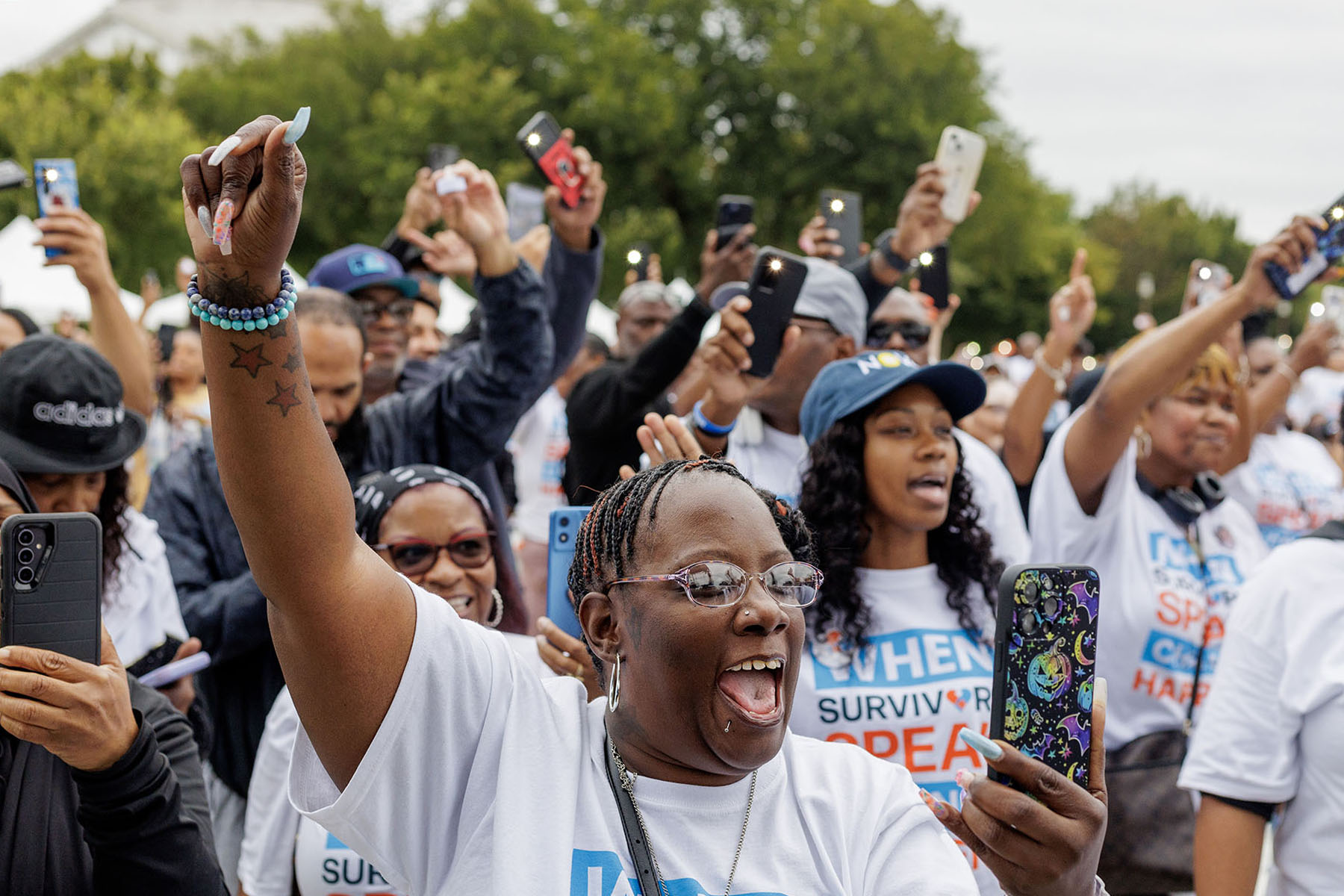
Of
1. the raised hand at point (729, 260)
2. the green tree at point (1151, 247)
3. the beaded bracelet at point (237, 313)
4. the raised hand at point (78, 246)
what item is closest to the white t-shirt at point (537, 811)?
the beaded bracelet at point (237, 313)

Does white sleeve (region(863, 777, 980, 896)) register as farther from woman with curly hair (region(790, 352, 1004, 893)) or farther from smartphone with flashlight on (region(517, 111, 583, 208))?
smartphone with flashlight on (region(517, 111, 583, 208))

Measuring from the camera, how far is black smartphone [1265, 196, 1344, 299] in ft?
12.9

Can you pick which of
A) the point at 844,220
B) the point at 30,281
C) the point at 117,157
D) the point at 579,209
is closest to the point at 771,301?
the point at 579,209

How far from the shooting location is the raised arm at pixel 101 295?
3.91 meters

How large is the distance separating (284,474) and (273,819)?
158 centimetres

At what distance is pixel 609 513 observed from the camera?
209cm

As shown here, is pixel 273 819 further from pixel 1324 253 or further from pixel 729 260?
pixel 1324 253

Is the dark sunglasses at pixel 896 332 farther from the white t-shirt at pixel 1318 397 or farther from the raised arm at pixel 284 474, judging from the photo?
the white t-shirt at pixel 1318 397

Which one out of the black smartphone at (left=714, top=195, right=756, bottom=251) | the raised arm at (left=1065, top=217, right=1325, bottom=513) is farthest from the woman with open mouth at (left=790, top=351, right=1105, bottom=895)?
the black smartphone at (left=714, top=195, right=756, bottom=251)

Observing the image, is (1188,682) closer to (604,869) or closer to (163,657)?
(604,869)

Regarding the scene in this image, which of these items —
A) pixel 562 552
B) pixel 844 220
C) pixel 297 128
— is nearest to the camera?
pixel 297 128

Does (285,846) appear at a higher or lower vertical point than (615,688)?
lower

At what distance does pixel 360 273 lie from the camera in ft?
16.3

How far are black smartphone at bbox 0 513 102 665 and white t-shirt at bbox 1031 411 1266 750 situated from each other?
2.68 metres
